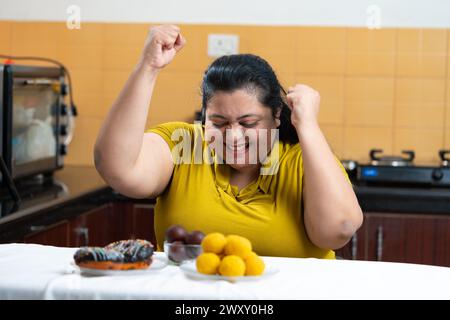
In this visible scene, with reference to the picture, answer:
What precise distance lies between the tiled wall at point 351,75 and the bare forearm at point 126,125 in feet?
5.91

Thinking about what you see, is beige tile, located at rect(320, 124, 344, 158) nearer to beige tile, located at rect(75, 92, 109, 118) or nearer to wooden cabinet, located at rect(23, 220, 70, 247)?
beige tile, located at rect(75, 92, 109, 118)

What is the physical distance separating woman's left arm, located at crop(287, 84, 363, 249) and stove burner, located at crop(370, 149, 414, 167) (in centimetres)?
142

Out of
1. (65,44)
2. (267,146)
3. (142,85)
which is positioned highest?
(65,44)

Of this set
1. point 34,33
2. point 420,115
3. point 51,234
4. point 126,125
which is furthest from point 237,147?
point 34,33

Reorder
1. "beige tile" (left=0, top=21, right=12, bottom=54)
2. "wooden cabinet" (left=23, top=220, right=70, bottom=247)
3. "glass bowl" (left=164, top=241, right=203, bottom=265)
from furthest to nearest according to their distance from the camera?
1. "beige tile" (left=0, top=21, right=12, bottom=54)
2. "wooden cabinet" (left=23, top=220, right=70, bottom=247)
3. "glass bowl" (left=164, top=241, right=203, bottom=265)

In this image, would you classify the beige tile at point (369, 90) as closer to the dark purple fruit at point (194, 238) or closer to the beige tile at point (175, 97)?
the beige tile at point (175, 97)

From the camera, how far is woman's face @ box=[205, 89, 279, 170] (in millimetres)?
1927

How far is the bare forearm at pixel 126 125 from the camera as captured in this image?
69.7 inches

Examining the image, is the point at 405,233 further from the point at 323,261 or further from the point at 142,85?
the point at 142,85

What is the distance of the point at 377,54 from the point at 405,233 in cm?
83

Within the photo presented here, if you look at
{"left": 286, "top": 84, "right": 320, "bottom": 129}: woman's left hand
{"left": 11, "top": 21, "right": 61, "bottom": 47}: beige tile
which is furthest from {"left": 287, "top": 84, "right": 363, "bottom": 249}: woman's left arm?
{"left": 11, "top": 21, "right": 61, "bottom": 47}: beige tile

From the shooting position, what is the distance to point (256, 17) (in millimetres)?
3621

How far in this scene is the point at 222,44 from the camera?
363 centimetres

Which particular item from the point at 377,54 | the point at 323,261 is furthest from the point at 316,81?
the point at 323,261
